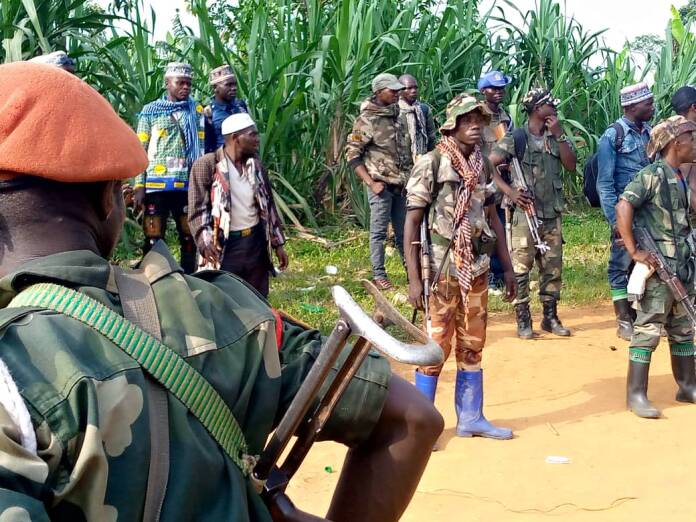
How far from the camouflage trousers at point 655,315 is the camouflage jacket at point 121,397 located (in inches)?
155

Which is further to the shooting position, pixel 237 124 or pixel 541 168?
pixel 541 168

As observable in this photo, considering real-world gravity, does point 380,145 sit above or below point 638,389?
above

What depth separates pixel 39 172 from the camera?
Answer: 1084 millimetres

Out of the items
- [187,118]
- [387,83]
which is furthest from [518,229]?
[187,118]

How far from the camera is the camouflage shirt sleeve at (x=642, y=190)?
188 inches

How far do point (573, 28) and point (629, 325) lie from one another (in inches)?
Answer: 241

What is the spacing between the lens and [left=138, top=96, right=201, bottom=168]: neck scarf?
20.8 ft

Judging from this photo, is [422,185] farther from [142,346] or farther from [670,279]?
[142,346]

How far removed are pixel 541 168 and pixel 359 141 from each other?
1.87m

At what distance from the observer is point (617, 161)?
636 centimetres

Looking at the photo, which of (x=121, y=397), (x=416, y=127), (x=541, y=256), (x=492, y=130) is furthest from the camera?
(x=416, y=127)

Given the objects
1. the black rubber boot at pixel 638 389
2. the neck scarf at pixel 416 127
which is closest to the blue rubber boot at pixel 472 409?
the black rubber boot at pixel 638 389

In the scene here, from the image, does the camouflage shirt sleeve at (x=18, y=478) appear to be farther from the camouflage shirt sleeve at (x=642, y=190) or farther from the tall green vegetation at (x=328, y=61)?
the tall green vegetation at (x=328, y=61)

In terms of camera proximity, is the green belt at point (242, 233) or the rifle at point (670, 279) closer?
the rifle at point (670, 279)
